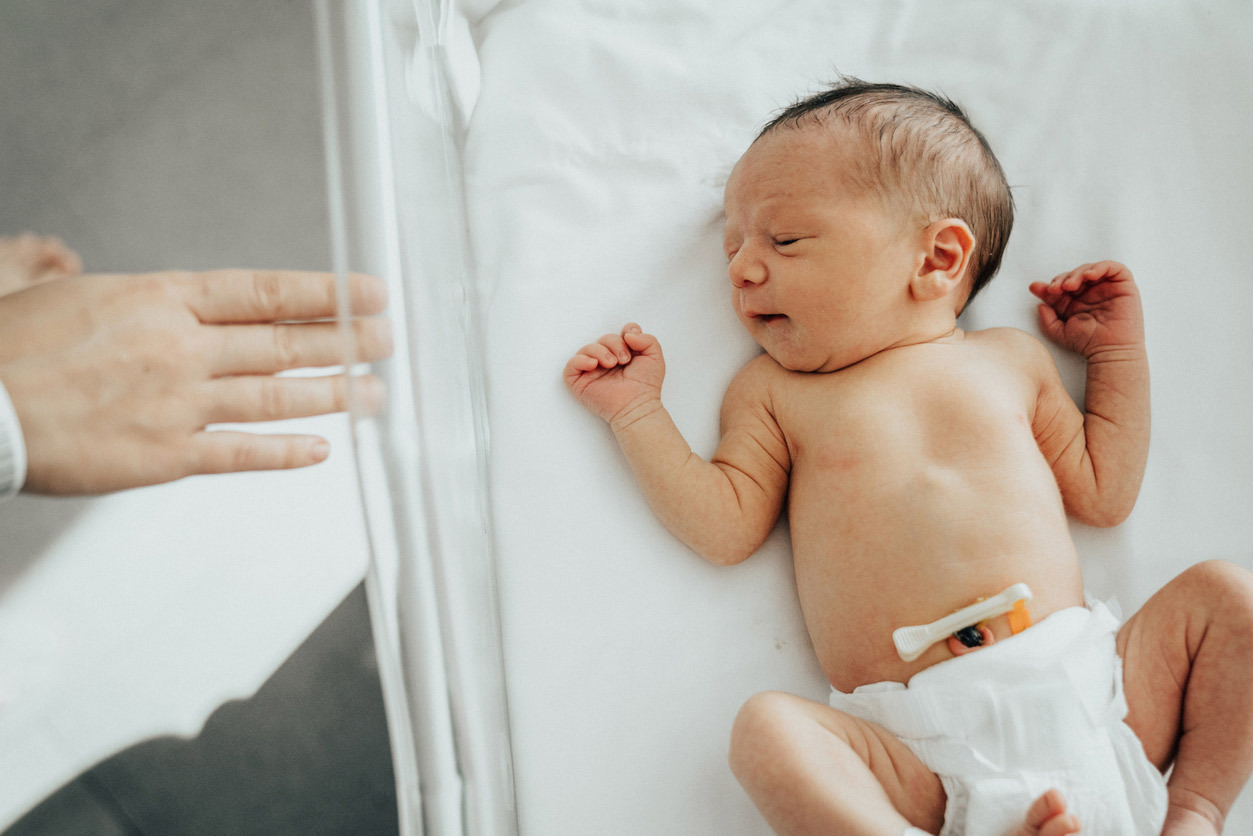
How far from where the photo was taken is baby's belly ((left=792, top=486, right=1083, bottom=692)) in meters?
0.80

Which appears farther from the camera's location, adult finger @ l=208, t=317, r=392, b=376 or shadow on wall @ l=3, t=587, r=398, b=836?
shadow on wall @ l=3, t=587, r=398, b=836

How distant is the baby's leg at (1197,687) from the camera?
742 mm

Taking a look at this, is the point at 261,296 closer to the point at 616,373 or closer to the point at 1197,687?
the point at 616,373

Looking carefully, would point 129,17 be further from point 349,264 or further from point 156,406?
point 349,264

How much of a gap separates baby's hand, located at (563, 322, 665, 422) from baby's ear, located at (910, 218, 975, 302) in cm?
31

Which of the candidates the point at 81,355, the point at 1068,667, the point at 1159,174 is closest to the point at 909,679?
the point at 1068,667

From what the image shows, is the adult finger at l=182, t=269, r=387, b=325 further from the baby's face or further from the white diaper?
the white diaper

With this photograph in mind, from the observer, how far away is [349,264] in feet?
1.84

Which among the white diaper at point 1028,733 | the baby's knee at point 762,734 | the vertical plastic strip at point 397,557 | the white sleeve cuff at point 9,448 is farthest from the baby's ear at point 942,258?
the white sleeve cuff at point 9,448

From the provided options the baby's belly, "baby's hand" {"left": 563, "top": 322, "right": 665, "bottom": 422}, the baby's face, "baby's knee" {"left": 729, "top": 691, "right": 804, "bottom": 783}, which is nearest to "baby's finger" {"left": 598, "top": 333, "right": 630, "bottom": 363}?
"baby's hand" {"left": 563, "top": 322, "right": 665, "bottom": 422}

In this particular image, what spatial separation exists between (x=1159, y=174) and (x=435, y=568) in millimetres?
1043

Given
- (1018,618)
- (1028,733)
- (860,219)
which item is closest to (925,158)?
(860,219)

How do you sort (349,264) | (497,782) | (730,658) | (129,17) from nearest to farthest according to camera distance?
(349,264), (497,782), (730,658), (129,17)

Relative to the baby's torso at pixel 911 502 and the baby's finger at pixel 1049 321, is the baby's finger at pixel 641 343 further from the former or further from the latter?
the baby's finger at pixel 1049 321
